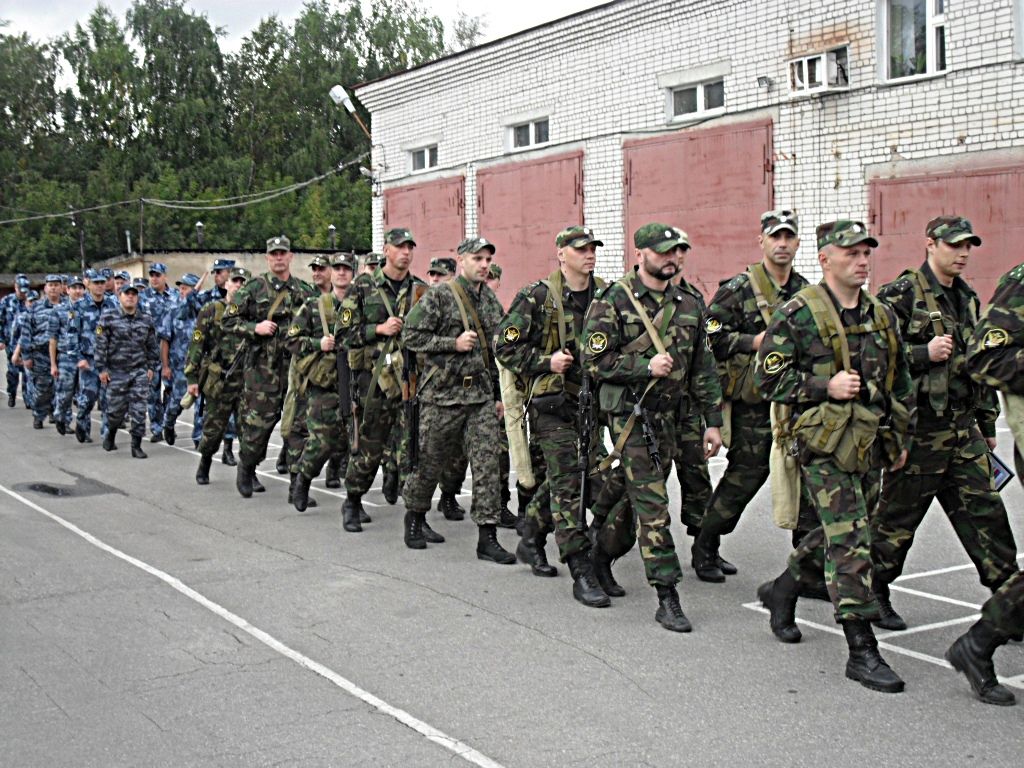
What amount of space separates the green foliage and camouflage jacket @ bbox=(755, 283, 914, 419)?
5694 cm

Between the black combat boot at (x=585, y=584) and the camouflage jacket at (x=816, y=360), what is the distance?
1761 millimetres

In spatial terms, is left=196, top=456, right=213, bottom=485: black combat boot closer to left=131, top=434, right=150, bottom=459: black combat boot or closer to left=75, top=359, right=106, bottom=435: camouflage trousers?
left=131, top=434, right=150, bottom=459: black combat boot

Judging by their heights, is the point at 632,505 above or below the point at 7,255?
below

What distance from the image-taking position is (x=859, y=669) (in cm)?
571

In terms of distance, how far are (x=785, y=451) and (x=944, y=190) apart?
11297 mm

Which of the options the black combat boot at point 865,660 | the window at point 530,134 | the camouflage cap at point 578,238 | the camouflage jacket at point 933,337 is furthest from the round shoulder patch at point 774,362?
the window at point 530,134

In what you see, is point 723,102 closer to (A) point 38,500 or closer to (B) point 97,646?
(A) point 38,500

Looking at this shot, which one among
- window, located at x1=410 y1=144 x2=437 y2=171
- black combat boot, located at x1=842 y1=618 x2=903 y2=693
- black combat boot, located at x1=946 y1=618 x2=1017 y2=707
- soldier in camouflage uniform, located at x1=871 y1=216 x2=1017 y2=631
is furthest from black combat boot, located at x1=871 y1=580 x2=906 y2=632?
window, located at x1=410 y1=144 x2=437 y2=171

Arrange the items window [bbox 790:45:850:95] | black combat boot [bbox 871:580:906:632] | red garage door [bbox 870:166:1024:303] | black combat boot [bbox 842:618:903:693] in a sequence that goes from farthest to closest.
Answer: window [bbox 790:45:850:95], red garage door [bbox 870:166:1024:303], black combat boot [bbox 871:580:906:632], black combat boot [bbox 842:618:903:693]

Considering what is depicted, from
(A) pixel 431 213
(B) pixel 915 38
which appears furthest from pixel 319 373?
(A) pixel 431 213

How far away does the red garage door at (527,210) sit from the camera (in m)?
22.5

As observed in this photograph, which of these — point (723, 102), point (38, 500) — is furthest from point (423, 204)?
point (38, 500)

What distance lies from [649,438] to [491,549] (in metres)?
2.06

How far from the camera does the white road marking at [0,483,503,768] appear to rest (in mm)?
4980
